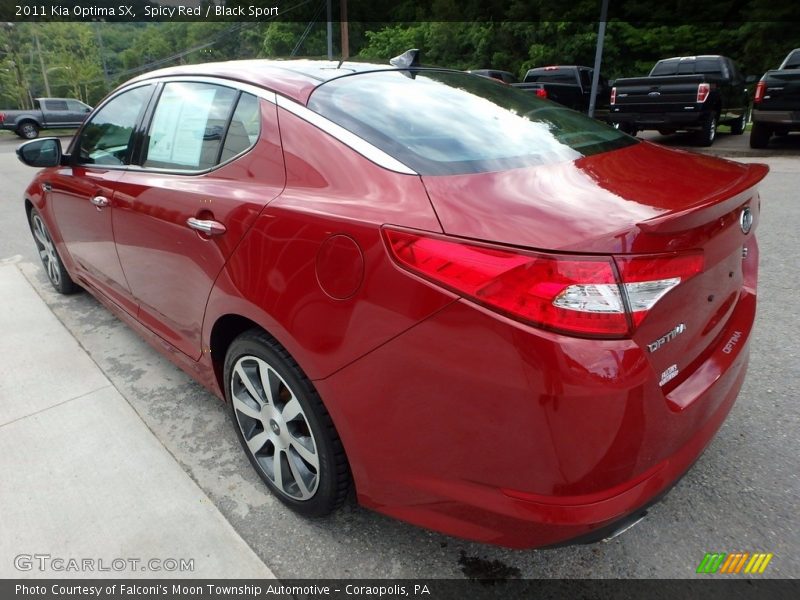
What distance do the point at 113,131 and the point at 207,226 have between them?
1548mm

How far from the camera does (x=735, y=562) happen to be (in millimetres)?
1793

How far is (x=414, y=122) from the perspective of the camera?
189cm

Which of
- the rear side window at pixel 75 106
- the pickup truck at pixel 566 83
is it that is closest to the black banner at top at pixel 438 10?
the pickup truck at pixel 566 83

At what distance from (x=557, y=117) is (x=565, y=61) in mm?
30366

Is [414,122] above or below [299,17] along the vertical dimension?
below

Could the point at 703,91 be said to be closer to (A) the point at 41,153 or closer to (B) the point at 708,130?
(B) the point at 708,130

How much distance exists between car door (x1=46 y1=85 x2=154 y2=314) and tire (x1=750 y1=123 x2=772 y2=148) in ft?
37.3

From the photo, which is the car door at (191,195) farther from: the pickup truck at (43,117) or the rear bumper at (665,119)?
the pickup truck at (43,117)

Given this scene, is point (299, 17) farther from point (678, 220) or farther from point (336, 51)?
point (678, 220)

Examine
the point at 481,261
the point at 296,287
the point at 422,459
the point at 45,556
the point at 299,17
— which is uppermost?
the point at 299,17

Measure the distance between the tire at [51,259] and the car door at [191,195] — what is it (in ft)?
5.61

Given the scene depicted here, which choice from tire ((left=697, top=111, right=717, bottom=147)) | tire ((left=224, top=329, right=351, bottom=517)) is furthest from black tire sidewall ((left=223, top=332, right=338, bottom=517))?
tire ((left=697, top=111, right=717, bottom=147))

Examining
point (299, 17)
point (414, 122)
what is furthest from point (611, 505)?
point (299, 17)

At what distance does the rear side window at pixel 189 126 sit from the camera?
2227 mm
